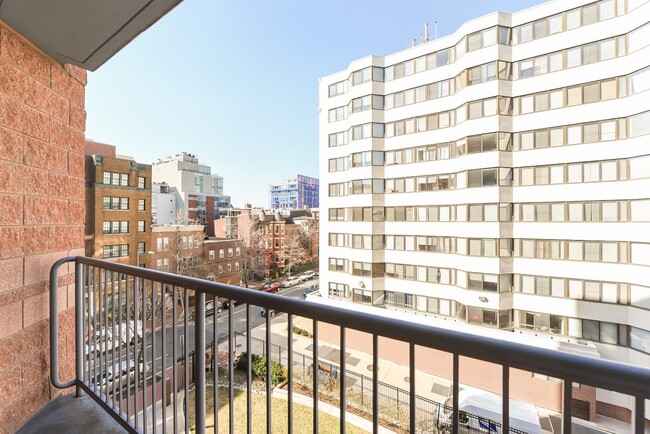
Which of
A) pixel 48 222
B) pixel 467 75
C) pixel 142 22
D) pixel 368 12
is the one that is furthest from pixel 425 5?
Result: pixel 48 222

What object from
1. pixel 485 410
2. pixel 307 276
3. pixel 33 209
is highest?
pixel 33 209

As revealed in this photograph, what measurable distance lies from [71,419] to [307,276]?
16.9 metres

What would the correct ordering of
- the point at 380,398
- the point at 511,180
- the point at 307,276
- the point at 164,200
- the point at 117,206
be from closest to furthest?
the point at 380,398
the point at 117,206
the point at 511,180
the point at 164,200
the point at 307,276

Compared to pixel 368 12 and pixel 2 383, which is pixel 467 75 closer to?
pixel 368 12

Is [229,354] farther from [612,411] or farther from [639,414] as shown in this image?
[612,411]

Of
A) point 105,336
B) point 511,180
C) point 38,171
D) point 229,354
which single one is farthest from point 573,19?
point 105,336

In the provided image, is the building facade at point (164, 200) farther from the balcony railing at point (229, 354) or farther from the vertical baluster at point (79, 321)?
the balcony railing at point (229, 354)

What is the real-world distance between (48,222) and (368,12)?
644 centimetres

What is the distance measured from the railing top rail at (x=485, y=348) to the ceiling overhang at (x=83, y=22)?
927mm

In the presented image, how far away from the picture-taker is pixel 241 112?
6082mm

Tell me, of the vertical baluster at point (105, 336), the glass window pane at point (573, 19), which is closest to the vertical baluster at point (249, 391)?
the vertical baluster at point (105, 336)

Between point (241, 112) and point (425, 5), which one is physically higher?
point (425, 5)

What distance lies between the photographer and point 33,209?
1218mm

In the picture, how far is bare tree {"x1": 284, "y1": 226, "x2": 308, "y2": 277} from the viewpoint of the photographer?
18547mm
